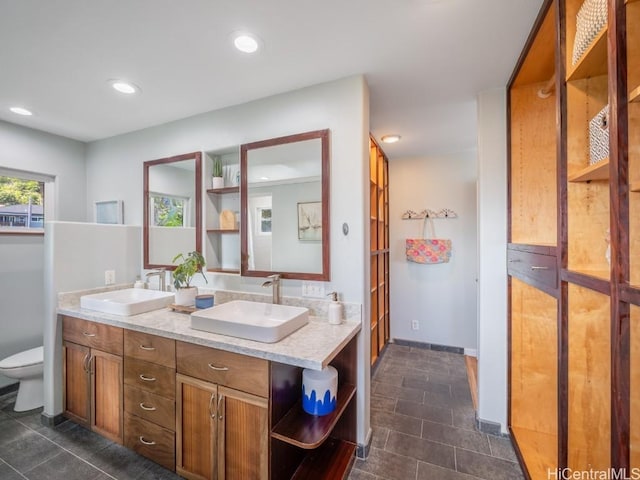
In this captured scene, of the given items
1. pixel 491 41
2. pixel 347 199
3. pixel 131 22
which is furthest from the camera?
pixel 347 199

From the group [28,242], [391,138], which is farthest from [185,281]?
[391,138]

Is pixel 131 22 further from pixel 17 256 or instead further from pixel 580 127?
pixel 17 256

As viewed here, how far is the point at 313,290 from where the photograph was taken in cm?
191

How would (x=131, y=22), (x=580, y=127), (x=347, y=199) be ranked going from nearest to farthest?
1. (x=580, y=127)
2. (x=131, y=22)
3. (x=347, y=199)

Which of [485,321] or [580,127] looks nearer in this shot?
[580,127]

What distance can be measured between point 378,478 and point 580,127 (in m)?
2.05

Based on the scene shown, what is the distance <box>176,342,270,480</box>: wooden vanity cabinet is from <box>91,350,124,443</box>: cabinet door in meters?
0.57

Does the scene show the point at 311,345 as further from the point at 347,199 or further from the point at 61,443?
the point at 61,443

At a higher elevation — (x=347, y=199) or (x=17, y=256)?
(x=347, y=199)

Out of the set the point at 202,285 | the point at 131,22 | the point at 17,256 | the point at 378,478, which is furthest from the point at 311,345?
the point at 17,256

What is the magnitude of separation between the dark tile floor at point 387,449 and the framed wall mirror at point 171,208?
1.38 metres

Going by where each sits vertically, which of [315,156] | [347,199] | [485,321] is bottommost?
[485,321]

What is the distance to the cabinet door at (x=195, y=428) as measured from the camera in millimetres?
1456

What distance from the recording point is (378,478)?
161 cm
